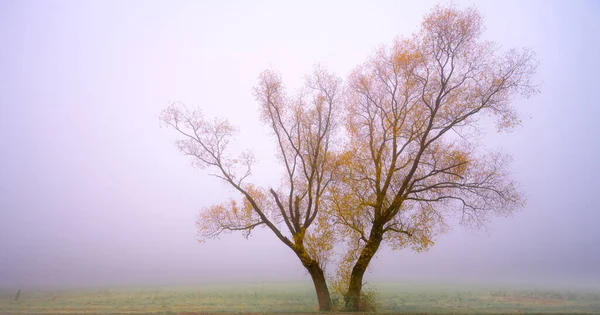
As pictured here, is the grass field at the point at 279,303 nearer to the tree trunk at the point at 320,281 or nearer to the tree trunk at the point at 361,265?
the tree trunk at the point at 320,281

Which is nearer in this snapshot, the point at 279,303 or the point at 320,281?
the point at 320,281

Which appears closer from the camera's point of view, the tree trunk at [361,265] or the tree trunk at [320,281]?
the tree trunk at [361,265]

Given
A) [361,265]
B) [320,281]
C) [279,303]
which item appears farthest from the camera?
[279,303]

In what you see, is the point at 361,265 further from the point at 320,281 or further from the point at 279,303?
the point at 279,303

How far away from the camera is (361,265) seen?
789 inches

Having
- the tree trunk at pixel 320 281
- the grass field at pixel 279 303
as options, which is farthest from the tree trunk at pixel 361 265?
the tree trunk at pixel 320 281

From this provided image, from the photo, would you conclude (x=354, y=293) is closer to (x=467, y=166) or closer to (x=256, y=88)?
(x=467, y=166)

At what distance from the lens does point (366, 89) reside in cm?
2153

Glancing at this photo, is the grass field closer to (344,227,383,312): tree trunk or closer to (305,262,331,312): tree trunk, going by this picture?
(305,262,331,312): tree trunk

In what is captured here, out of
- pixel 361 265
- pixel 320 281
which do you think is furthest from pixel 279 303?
pixel 361 265

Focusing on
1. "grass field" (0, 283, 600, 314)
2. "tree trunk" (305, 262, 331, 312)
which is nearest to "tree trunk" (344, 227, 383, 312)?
"grass field" (0, 283, 600, 314)

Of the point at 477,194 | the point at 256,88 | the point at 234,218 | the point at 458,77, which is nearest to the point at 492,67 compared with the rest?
the point at 458,77

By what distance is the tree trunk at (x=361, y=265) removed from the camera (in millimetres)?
19703

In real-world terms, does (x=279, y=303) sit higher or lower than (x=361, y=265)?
lower
